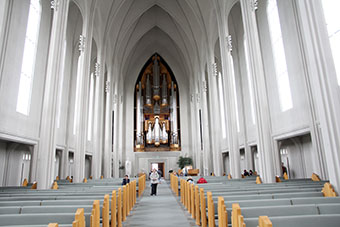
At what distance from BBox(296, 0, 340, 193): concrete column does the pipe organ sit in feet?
69.4

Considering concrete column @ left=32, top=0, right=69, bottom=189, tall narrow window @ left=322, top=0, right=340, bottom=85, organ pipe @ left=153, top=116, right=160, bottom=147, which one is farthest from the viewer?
organ pipe @ left=153, top=116, right=160, bottom=147

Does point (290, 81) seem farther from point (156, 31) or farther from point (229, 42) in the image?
point (156, 31)

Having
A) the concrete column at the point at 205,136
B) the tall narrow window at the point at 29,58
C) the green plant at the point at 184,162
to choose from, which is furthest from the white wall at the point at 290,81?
the green plant at the point at 184,162

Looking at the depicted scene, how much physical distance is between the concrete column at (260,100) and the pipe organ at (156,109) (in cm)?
1716

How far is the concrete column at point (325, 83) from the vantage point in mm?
4547

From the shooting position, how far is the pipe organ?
2588 centimetres

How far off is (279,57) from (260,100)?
384cm

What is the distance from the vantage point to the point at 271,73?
12.2 meters

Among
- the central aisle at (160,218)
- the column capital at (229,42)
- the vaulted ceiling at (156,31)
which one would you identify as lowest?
the central aisle at (160,218)

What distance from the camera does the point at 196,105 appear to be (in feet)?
79.9

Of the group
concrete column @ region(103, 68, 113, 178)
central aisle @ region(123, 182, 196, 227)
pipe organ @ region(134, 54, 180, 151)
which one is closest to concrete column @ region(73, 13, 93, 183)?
central aisle @ region(123, 182, 196, 227)

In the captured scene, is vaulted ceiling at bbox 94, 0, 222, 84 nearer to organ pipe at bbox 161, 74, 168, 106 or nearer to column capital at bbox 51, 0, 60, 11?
organ pipe at bbox 161, 74, 168, 106

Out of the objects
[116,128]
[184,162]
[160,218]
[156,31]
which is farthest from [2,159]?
[156,31]

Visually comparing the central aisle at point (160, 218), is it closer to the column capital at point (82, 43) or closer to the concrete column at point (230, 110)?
the concrete column at point (230, 110)
